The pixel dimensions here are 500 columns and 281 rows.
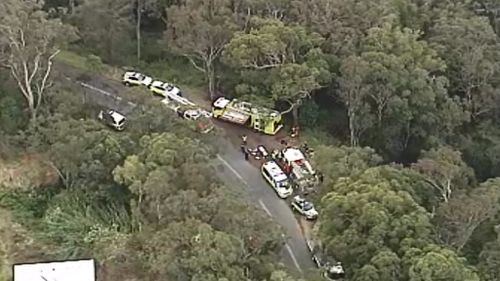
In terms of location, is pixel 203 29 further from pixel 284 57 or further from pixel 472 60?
pixel 472 60

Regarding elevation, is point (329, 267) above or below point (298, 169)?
above

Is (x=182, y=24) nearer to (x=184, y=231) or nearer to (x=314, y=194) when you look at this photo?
(x=314, y=194)

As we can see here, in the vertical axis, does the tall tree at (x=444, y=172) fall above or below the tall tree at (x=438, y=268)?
below

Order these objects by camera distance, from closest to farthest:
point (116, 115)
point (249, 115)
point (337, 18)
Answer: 1. point (116, 115)
2. point (249, 115)
3. point (337, 18)

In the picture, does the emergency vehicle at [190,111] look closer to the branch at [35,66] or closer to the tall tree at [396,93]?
the branch at [35,66]

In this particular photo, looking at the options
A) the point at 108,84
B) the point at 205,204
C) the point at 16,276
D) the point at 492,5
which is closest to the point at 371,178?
the point at 205,204

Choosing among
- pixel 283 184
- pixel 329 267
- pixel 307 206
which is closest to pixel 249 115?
pixel 283 184

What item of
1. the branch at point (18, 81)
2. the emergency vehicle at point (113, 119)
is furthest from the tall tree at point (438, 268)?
the branch at point (18, 81)
